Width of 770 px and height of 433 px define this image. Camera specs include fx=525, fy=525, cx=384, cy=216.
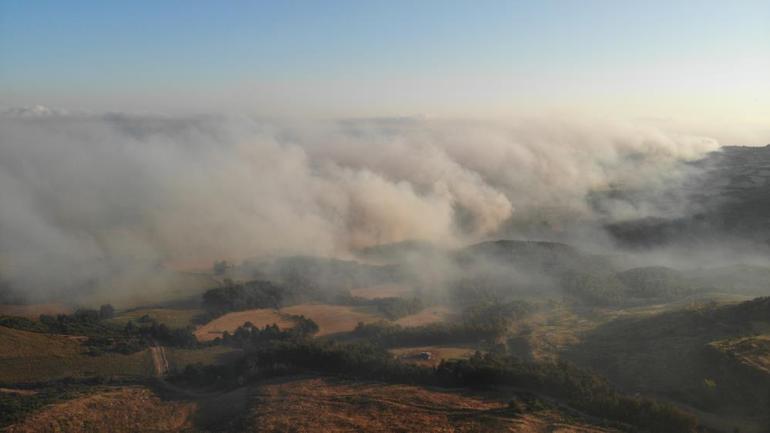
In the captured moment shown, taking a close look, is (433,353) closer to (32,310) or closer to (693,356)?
(693,356)

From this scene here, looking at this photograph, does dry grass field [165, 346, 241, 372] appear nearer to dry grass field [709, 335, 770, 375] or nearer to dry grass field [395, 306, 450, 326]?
dry grass field [395, 306, 450, 326]

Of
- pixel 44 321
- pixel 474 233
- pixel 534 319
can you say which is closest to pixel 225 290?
pixel 44 321

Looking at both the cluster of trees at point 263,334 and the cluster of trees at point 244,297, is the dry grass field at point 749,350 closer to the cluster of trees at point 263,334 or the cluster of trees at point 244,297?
the cluster of trees at point 263,334

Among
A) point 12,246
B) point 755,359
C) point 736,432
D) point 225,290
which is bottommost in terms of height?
point 736,432

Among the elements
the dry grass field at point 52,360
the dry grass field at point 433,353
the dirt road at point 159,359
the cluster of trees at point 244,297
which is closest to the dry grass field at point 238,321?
the cluster of trees at point 244,297

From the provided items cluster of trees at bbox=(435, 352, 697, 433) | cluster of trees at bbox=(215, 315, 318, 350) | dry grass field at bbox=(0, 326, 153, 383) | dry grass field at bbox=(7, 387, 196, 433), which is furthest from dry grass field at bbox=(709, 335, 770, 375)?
dry grass field at bbox=(0, 326, 153, 383)

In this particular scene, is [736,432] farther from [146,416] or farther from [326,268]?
[326,268]
